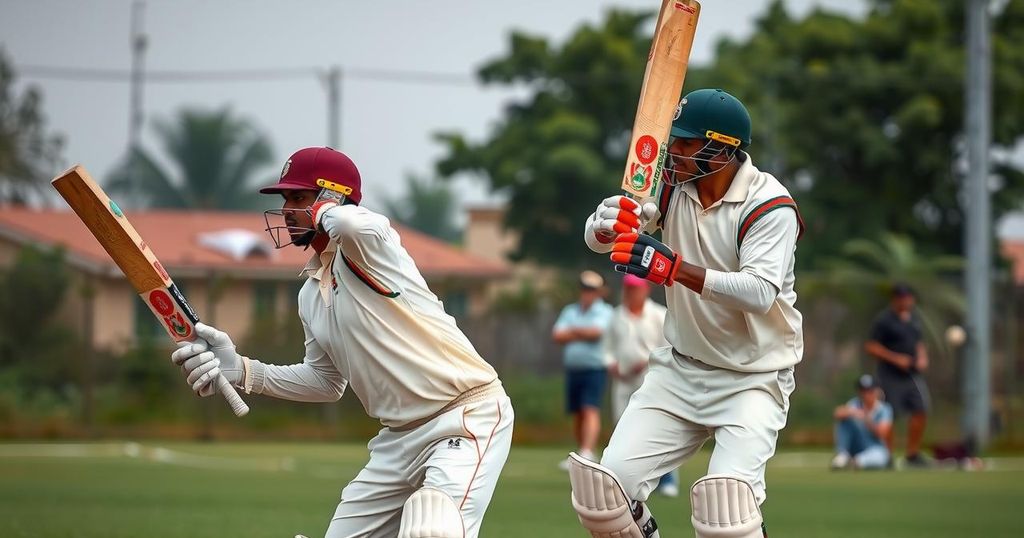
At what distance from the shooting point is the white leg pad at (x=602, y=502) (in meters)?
6.46

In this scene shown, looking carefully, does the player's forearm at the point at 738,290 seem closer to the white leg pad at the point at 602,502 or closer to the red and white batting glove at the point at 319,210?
the white leg pad at the point at 602,502

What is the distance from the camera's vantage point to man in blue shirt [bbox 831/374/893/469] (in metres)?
17.0

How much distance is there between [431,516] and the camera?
5906 millimetres

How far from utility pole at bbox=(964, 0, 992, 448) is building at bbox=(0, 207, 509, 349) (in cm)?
666

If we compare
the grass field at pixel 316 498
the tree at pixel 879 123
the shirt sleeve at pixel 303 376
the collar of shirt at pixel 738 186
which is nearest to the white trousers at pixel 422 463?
the shirt sleeve at pixel 303 376

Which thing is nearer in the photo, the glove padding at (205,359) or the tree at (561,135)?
the glove padding at (205,359)

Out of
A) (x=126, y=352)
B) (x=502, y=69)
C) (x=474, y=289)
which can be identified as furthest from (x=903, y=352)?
(x=502, y=69)

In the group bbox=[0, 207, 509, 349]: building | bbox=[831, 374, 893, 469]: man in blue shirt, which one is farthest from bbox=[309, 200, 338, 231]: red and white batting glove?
bbox=[831, 374, 893, 469]: man in blue shirt

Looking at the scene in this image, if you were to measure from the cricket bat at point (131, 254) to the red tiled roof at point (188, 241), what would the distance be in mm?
23851

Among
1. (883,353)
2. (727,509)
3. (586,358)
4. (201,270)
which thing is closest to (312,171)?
(727,509)

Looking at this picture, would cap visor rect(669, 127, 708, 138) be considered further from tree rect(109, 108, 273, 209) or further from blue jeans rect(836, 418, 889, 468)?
tree rect(109, 108, 273, 209)

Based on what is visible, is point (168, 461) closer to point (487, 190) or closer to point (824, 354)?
point (824, 354)

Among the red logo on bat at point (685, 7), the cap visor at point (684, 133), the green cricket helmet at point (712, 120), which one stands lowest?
the cap visor at point (684, 133)

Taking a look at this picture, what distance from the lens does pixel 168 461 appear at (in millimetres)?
17609
